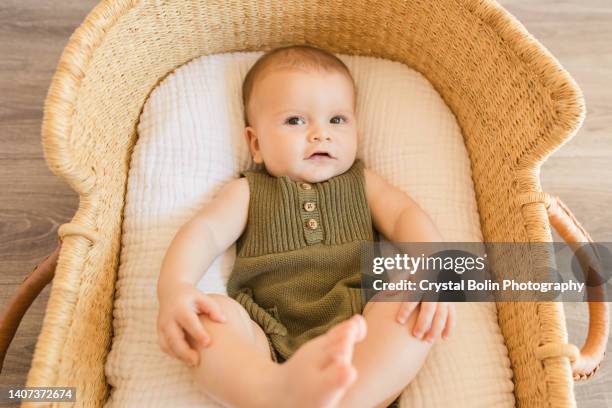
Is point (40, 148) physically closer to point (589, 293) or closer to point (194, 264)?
point (194, 264)

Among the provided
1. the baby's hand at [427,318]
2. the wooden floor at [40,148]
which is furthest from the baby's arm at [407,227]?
the wooden floor at [40,148]

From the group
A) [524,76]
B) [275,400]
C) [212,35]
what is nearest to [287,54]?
[212,35]

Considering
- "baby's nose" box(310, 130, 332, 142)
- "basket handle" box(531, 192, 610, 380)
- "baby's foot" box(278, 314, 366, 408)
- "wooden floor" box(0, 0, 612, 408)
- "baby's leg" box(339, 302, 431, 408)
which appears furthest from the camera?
"wooden floor" box(0, 0, 612, 408)

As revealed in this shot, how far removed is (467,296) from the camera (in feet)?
3.52

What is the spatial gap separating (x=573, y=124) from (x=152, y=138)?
0.84 meters

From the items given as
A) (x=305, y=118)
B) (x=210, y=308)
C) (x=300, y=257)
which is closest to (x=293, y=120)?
(x=305, y=118)

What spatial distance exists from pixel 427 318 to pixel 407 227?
0.23 meters

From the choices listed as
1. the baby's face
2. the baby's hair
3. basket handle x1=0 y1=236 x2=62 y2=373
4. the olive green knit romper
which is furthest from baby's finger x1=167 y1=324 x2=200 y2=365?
the baby's hair

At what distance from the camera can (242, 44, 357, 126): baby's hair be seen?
3.87 feet

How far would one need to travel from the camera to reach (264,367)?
831mm

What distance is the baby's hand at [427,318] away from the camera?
2.89 ft

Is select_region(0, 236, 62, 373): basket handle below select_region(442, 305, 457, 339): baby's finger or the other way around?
the other way around

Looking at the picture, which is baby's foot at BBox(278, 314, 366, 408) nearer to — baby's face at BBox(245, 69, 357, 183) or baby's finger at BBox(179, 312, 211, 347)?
baby's finger at BBox(179, 312, 211, 347)

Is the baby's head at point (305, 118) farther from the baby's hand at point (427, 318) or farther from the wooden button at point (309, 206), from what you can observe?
the baby's hand at point (427, 318)
